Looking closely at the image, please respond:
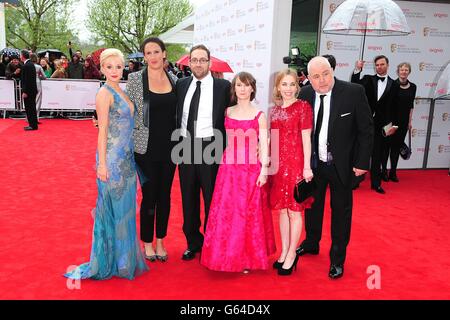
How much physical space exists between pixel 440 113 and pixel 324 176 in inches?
203

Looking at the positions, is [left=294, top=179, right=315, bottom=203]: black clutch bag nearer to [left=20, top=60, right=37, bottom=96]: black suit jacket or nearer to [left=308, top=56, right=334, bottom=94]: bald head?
[left=308, top=56, right=334, bottom=94]: bald head

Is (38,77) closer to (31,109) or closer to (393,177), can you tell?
(31,109)

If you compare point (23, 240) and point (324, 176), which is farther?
point (23, 240)

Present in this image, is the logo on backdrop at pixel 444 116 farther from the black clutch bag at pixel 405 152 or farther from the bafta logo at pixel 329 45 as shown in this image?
the bafta logo at pixel 329 45

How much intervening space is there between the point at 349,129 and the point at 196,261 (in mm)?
1589

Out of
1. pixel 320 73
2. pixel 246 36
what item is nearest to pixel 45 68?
pixel 246 36

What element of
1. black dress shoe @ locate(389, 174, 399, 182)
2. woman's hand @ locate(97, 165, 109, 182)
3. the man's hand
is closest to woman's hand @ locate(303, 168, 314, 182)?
the man's hand

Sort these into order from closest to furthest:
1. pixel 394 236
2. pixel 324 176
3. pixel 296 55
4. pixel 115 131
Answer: pixel 115 131, pixel 324 176, pixel 394 236, pixel 296 55

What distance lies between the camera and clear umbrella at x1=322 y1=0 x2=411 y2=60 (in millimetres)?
5500

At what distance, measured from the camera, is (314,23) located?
23.9 feet

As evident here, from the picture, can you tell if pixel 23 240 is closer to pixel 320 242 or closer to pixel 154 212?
pixel 154 212
